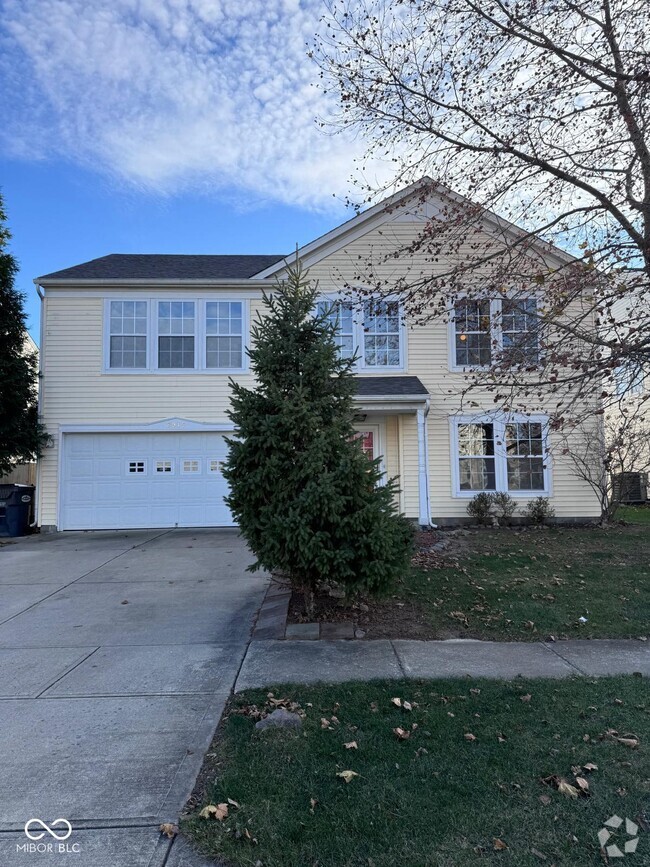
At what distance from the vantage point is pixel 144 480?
1288 centimetres

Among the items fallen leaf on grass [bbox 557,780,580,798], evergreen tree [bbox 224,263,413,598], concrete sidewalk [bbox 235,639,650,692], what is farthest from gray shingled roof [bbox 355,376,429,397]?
fallen leaf on grass [bbox 557,780,580,798]

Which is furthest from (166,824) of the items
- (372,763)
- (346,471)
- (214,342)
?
(214,342)

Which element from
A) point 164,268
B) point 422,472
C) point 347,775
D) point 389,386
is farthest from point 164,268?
point 347,775

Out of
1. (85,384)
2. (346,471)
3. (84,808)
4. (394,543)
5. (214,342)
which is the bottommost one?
(84,808)

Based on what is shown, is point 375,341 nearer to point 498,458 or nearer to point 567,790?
point 498,458

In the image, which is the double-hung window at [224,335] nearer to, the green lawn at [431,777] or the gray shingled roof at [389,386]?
the gray shingled roof at [389,386]

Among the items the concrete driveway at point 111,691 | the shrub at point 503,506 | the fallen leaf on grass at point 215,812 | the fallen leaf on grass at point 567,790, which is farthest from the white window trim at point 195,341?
the fallen leaf on grass at point 567,790

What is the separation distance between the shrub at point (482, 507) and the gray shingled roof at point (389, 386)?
9.07 ft

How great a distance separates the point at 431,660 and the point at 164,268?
1176cm

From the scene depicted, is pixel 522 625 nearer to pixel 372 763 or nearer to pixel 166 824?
pixel 372 763

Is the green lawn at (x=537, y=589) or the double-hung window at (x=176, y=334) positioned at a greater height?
the double-hung window at (x=176, y=334)

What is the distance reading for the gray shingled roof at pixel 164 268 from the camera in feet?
42.4

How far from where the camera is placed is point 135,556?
953cm

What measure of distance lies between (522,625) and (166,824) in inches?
165
